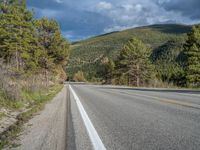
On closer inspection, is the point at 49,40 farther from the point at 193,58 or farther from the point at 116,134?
the point at 116,134

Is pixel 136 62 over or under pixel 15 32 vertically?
under

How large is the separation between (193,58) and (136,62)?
23984 mm

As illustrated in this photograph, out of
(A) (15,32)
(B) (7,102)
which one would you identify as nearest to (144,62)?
(A) (15,32)

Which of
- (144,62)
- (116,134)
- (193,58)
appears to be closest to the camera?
(116,134)

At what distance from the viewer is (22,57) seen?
99.0ft

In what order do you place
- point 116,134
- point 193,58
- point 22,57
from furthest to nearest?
1. point 193,58
2. point 22,57
3. point 116,134

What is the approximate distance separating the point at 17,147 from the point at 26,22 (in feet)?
90.8

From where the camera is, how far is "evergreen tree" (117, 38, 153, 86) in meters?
65.6

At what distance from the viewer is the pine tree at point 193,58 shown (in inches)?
1741

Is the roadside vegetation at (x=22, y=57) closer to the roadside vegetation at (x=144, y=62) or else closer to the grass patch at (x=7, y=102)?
the grass patch at (x=7, y=102)

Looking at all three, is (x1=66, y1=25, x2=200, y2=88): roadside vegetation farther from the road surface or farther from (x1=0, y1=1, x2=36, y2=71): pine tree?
the road surface

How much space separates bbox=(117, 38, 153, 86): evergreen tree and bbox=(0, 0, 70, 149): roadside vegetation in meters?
23.2

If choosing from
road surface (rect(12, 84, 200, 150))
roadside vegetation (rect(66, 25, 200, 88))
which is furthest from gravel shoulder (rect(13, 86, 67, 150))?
roadside vegetation (rect(66, 25, 200, 88))

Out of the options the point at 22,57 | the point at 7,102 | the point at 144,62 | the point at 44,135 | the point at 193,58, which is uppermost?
the point at 144,62
